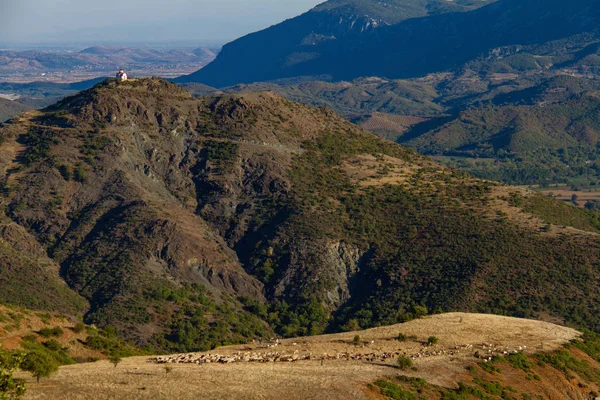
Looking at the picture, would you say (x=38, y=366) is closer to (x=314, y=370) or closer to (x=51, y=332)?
(x=51, y=332)

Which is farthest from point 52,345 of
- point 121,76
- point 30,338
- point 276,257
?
point 121,76

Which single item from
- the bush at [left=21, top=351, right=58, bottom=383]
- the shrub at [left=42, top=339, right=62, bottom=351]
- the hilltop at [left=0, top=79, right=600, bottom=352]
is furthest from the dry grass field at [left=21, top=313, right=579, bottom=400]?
the hilltop at [left=0, top=79, right=600, bottom=352]

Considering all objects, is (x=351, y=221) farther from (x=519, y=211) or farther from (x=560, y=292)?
(x=560, y=292)

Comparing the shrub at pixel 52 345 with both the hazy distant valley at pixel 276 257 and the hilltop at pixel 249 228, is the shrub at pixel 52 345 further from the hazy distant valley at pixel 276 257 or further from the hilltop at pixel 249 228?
the hilltop at pixel 249 228

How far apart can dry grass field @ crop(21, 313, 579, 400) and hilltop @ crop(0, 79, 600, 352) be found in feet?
33.8

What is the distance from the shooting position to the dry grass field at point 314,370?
141ft

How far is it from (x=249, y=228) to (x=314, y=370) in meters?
60.3

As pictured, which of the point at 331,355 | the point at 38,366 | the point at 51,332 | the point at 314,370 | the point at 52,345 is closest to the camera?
the point at 38,366

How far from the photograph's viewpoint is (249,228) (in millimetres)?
110062

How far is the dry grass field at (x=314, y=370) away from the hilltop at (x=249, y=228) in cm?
1029

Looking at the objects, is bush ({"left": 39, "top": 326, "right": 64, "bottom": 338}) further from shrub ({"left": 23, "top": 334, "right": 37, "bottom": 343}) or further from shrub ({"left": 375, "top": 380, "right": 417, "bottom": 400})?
shrub ({"left": 375, "top": 380, "right": 417, "bottom": 400})

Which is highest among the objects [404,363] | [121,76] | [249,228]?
[121,76]

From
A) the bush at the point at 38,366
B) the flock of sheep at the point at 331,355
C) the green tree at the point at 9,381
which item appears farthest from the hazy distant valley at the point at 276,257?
the green tree at the point at 9,381

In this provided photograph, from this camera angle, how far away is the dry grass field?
42969 millimetres
